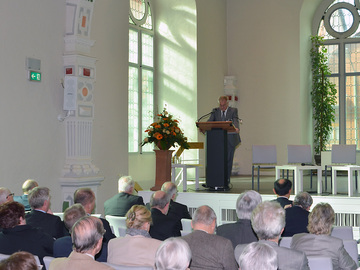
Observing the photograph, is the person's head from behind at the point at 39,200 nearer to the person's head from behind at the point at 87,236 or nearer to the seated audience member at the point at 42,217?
the seated audience member at the point at 42,217

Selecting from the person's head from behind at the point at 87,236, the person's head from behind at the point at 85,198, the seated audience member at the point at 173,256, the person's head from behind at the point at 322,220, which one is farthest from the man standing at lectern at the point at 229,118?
the seated audience member at the point at 173,256

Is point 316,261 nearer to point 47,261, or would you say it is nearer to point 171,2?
point 47,261

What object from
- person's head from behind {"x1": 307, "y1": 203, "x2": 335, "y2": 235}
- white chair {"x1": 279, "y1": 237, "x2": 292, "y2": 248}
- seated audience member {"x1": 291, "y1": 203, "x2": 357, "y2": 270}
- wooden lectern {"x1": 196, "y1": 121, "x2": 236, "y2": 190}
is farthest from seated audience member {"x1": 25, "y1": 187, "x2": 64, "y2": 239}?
wooden lectern {"x1": 196, "y1": 121, "x2": 236, "y2": 190}

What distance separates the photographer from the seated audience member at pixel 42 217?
4.55m

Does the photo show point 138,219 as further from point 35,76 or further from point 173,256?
point 35,76

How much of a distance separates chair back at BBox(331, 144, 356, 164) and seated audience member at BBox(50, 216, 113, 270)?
6.20m

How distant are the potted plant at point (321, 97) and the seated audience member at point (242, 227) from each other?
8.83 meters

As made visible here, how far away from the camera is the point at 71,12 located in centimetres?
756

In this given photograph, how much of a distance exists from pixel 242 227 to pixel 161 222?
88cm

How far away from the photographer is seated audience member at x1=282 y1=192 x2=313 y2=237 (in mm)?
5203

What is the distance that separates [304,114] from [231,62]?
82.0 inches

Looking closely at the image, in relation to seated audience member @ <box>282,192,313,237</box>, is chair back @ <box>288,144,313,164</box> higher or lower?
higher

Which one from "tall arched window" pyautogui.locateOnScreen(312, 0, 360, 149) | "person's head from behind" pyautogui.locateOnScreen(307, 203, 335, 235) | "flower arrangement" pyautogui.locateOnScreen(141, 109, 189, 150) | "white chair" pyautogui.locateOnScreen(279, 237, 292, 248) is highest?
"tall arched window" pyautogui.locateOnScreen(312, 0, 360, 149)

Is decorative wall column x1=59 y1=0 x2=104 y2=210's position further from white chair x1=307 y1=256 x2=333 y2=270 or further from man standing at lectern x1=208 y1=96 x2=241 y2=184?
white chair x1=307 y1=256 x2=333 y2=270
